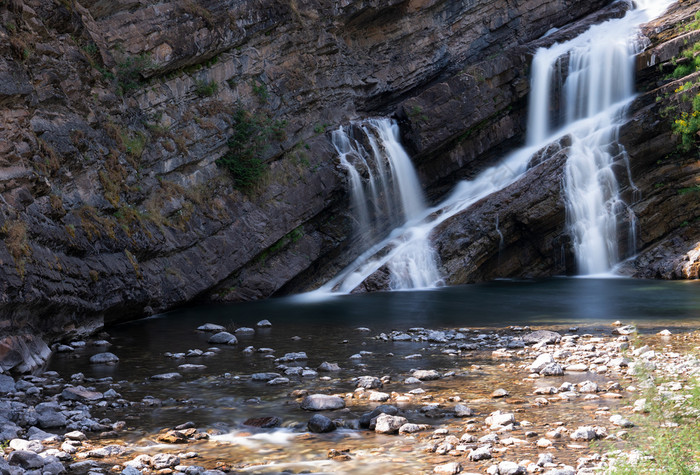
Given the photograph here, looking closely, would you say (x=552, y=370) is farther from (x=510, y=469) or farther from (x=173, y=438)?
(x=173, y=438)

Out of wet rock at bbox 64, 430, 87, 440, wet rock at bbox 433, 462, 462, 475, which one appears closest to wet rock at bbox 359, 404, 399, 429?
wet rock at bbox 433, 462, 462, 475

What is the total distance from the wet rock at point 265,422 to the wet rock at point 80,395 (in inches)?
112

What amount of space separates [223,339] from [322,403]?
21.8 feet

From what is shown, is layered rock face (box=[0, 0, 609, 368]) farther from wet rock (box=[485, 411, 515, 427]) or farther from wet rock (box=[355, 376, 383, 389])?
wet rock (box=[485, 411, 515, 427])

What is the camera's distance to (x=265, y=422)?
28.6 ft

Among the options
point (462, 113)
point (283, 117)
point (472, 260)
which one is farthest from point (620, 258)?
point (283, 117)

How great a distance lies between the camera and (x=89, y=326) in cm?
1688

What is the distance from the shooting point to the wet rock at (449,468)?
666 cm

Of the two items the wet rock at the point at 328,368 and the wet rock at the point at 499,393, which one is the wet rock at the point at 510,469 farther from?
the wet rock at the point at 328,368

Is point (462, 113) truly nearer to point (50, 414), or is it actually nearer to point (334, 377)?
point (334, 377)

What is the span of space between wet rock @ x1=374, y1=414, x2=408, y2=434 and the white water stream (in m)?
17.9

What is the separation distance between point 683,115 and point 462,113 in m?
9.32

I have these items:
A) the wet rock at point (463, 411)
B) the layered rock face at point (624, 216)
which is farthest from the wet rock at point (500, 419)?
the layered rock face at point (624, 216)

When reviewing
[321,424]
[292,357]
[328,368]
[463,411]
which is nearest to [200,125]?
[292,357]
